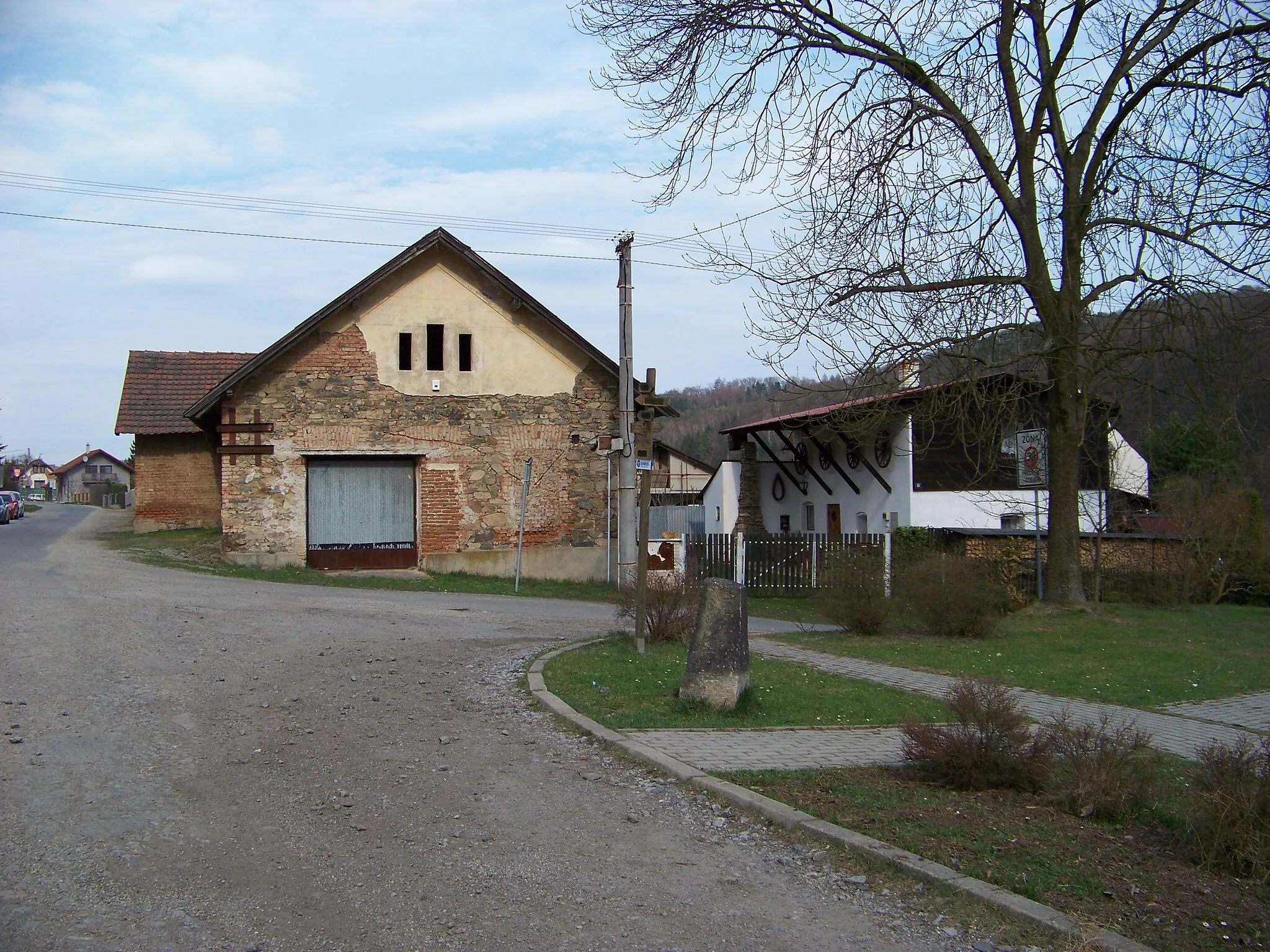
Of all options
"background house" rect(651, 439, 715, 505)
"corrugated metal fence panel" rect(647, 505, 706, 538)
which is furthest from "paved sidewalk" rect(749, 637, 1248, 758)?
"background house" rect(651, 439, 715, 505)

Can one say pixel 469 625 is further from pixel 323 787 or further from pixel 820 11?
pixel 820 11

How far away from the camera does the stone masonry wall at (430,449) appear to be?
23.1 metres

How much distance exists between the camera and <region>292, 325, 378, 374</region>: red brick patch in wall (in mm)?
Answer: 23328

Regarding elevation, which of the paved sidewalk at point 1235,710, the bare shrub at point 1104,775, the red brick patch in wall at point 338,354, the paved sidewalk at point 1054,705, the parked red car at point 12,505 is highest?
the red brick patch in wall at point 338,354

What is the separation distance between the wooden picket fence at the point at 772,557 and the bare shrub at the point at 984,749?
54.9 ft

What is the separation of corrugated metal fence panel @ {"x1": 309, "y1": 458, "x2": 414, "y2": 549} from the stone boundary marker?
16.7m

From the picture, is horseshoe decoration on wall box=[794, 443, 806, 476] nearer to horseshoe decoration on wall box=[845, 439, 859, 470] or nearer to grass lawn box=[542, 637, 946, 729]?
horseshoe decoration on wall box=[845, 439, 859, 470]

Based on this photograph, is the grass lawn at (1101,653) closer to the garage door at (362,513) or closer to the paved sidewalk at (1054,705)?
the paved sidewalk at (1054,705)

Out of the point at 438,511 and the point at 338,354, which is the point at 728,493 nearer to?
the point at 438,511

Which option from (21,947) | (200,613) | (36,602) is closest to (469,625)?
A: (200,613)

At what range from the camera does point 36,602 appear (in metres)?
14.8

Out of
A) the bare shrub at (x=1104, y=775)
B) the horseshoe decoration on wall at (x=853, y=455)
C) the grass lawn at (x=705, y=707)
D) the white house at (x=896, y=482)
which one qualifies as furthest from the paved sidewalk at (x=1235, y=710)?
the horseshoe decoration on wall at (x=853, y=455)

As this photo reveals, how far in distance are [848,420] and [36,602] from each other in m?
12.1

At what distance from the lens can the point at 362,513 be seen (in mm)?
24031
